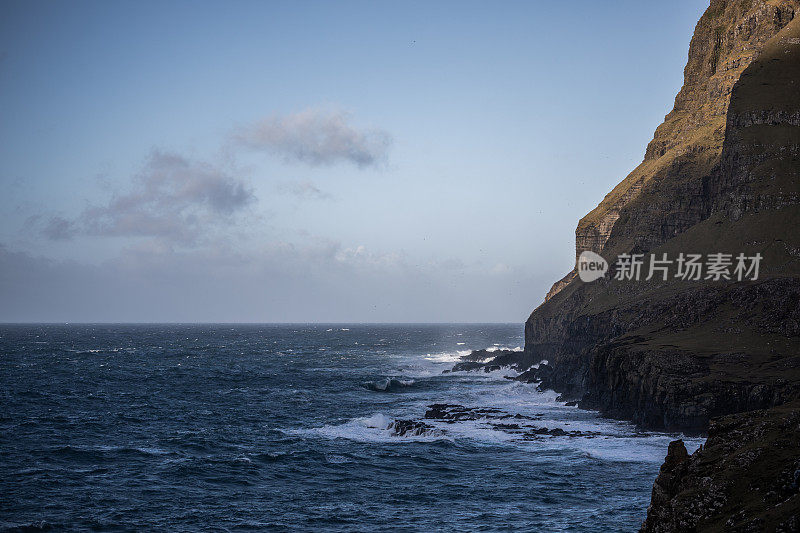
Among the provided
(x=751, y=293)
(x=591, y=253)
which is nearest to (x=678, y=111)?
(x=591, y=253)

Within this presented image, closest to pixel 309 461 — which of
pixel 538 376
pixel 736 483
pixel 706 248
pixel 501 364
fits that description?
pixel 736 483

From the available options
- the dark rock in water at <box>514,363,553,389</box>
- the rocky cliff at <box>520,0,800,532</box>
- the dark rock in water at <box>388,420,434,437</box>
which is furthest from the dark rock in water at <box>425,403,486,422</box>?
the dark rock in water at <box>514,363,553,389</box>

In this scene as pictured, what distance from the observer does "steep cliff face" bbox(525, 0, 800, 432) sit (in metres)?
60.3

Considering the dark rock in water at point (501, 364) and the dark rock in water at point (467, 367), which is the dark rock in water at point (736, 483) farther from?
the dark rock in water at point (467, 367)

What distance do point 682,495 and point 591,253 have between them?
123m

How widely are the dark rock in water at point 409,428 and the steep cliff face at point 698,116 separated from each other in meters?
76.4

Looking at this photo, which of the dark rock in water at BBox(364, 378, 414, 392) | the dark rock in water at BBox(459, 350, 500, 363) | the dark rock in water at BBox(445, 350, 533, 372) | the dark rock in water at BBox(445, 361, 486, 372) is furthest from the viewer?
the dark rock in water at BBox(459, 350, 500, 363)

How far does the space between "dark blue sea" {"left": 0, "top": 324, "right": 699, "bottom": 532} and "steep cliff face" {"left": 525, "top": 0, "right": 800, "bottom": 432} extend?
571 centimetres

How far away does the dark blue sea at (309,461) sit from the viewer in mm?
36344

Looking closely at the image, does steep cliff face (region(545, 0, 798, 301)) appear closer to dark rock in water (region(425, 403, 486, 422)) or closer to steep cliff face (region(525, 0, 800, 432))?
steep cliff face (region(525, 0, 800, 432))

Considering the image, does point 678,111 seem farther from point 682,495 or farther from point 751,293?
point 682,495

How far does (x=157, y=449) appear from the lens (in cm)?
5366

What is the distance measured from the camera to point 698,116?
13712 cm

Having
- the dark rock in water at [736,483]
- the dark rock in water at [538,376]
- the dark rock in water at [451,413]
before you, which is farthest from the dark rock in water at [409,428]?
the dark rock in water at [538,376]
